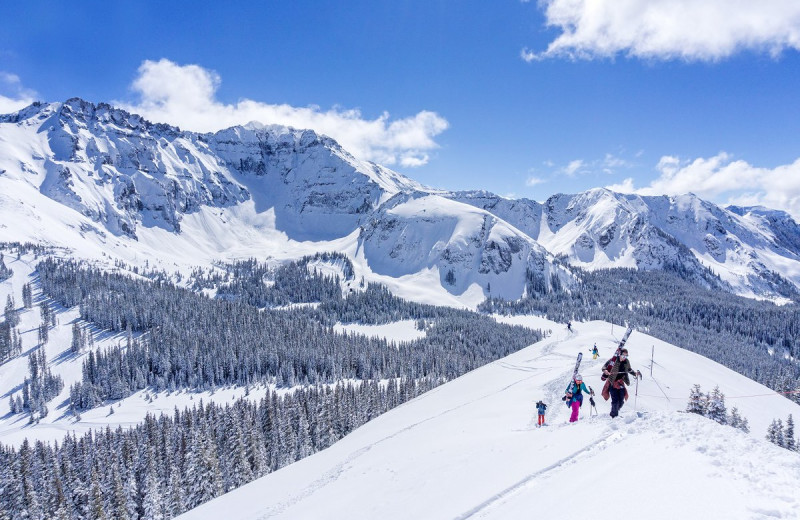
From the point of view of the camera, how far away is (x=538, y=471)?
57.3ft

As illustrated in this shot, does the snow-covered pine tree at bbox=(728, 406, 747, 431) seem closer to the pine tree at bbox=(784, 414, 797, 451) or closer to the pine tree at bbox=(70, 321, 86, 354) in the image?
the pine tree at bbox=(784, 414, 797, 451)

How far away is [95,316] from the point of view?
524ft

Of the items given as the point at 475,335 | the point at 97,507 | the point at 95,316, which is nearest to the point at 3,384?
the point at 95,316

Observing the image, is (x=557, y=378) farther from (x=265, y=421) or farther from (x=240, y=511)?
(x=265, y=421)

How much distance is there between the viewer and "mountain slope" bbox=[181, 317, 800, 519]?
490 inches

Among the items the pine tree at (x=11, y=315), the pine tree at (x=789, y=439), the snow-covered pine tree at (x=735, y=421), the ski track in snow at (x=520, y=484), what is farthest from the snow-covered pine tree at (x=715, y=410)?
the pine tree at (x=11, y=315)

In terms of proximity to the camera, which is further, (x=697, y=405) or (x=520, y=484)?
(x=697, y=405)

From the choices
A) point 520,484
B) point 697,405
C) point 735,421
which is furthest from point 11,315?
point 735,421

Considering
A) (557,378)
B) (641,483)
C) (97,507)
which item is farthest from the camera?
(97,507)

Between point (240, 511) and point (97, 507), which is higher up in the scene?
point (240, 511)

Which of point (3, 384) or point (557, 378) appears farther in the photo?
point (3, 384)

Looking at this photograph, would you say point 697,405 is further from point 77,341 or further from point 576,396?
point 77,341

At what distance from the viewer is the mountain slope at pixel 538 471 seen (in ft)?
Result: 40.9

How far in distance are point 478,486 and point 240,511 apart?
1841cm
